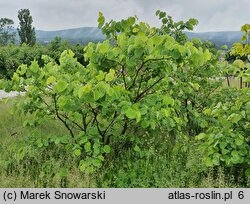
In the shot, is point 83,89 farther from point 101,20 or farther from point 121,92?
point 101,20

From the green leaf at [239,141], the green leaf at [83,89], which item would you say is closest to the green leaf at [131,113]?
the green leaf at [83,89]

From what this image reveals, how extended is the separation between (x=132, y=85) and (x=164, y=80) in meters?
0.37

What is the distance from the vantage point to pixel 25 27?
3847cm

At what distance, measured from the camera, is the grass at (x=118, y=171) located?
3.57 metres

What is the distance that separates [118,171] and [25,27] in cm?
3752

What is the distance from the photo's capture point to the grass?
3.57 meters

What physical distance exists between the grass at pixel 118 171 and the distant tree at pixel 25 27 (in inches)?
1421

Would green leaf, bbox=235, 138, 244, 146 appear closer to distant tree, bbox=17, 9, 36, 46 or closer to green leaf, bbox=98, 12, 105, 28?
green leaf, bbox=98, 12, 105, 28

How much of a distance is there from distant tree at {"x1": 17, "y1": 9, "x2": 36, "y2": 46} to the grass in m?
36.1

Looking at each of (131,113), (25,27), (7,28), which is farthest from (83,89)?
(7,28)

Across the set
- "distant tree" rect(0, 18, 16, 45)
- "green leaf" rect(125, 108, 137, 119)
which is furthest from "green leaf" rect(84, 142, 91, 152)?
"distant tree" rect(0, 18, 16, 45)

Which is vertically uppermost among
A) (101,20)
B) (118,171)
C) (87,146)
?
(101,20)

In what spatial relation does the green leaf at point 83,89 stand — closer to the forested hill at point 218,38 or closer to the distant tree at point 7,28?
the forested hill at point 218,38
